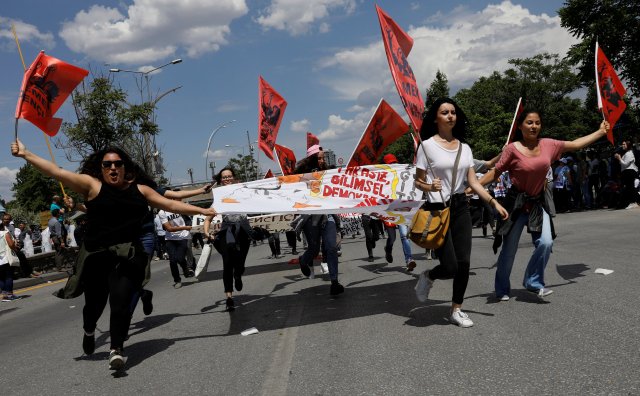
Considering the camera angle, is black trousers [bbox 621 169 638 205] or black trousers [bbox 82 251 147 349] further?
black trousers [bbox 621 169 638 205]

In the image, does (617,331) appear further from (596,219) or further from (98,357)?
(596,219)

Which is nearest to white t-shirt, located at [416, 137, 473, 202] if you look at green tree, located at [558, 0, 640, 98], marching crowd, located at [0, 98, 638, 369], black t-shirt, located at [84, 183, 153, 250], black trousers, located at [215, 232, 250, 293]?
marching crowd, located at [0, 98, 638, 369]

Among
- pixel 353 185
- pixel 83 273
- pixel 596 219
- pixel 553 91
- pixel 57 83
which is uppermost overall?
pixel 553 91

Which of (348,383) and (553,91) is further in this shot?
(553,91)

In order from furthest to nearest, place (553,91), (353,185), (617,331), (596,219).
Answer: (553,91)
(596,219)
(353,185)
(617,331)

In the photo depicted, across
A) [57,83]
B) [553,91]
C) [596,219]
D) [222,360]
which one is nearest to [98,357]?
[222,360]

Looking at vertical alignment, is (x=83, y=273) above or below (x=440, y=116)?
below

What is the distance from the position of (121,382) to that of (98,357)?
1.15 m

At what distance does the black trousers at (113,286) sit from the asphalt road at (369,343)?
0.38m

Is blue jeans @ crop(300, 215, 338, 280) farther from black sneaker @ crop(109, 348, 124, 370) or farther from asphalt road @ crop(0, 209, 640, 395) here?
black sneaker @ crop(109, 348, 124, 370)

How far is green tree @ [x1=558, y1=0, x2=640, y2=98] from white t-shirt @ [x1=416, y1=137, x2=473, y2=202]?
22880mm

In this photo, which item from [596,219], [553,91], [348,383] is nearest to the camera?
[348,383]

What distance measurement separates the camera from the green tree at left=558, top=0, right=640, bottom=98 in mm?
25328

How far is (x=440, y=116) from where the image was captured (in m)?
5.22
